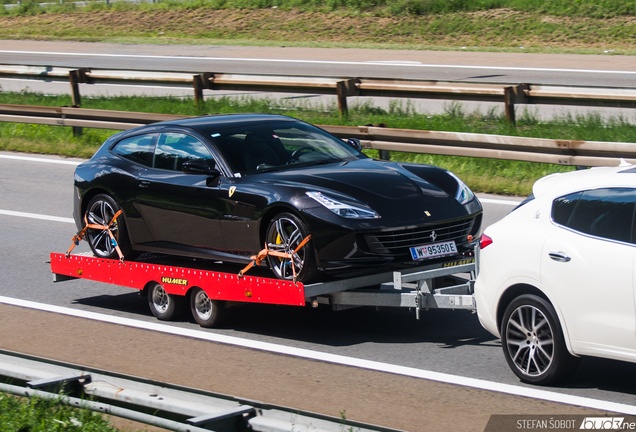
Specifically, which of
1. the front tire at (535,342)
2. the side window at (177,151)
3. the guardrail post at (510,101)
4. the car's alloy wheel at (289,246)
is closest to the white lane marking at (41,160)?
the guardrail post at (510,101)

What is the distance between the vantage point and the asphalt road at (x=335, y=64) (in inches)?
875

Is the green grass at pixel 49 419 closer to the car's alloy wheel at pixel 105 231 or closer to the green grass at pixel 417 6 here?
the car's alloy wheel at pixel 105 231

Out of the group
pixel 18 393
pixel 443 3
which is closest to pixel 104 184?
pixel 18 393

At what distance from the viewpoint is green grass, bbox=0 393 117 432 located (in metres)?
5.32

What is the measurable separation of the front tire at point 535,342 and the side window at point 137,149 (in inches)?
164

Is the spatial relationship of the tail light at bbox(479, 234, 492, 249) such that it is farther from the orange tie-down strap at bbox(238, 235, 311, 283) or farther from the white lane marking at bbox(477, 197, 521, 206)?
the white lane marking at bbox(477, 197, 521, 206)

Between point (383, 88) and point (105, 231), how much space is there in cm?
718

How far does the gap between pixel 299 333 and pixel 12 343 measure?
2.51m

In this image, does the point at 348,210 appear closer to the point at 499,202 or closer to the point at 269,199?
the point at 269,199

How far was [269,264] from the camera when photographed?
7656mm

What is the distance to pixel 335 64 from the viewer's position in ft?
89.8

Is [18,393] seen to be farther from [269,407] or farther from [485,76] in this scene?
[485,76]

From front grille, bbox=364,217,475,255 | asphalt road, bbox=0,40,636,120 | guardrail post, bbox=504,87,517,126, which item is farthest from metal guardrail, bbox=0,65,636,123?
front grille, bbox=364,217,475,255

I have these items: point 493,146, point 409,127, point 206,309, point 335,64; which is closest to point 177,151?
point 206,309
